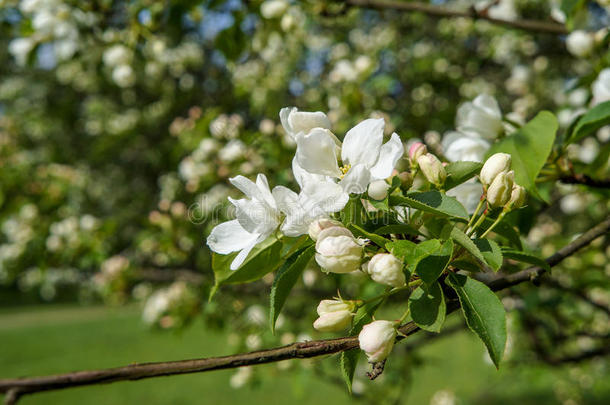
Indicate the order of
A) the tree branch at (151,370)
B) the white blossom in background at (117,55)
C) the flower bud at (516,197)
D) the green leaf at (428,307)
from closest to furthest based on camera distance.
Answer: the tree branch at (151,370)
the green leaf at (428,307)
the flower bud at (516,197)
the white blossom in background at (117,55)

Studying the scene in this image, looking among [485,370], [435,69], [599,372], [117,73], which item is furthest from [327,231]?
[485,370]

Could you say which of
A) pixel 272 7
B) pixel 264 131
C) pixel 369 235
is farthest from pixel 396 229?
pixel 272 7

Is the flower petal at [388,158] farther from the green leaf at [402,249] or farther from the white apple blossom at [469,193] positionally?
the white apple blossom at [469,193]

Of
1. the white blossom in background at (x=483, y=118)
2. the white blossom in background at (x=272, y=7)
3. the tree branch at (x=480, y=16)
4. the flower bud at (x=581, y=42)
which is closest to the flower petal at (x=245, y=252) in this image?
the white blossom in background at (x=483, y=118)

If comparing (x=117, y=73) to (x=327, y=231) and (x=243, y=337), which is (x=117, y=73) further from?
(x=327, y=231)

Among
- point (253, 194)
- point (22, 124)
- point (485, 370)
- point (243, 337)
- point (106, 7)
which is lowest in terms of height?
point (485, 370)

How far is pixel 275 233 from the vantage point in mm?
844

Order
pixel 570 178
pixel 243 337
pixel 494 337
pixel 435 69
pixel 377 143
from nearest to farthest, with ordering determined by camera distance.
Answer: pixel 494 337 → pixel 377 143 → pixel 570 178 → pixel 243 337 → pixel 435 69

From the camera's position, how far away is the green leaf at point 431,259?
2.24 ft

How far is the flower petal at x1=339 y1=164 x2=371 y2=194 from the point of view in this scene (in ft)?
2.41

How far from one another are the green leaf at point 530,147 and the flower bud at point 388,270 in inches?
15.3

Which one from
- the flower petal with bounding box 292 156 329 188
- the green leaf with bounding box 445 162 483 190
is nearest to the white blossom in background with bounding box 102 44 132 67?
the flower petal with bounding box 292 156 329 188

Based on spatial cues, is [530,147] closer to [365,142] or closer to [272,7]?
[365,142]

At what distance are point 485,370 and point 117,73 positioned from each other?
613 centimetres
